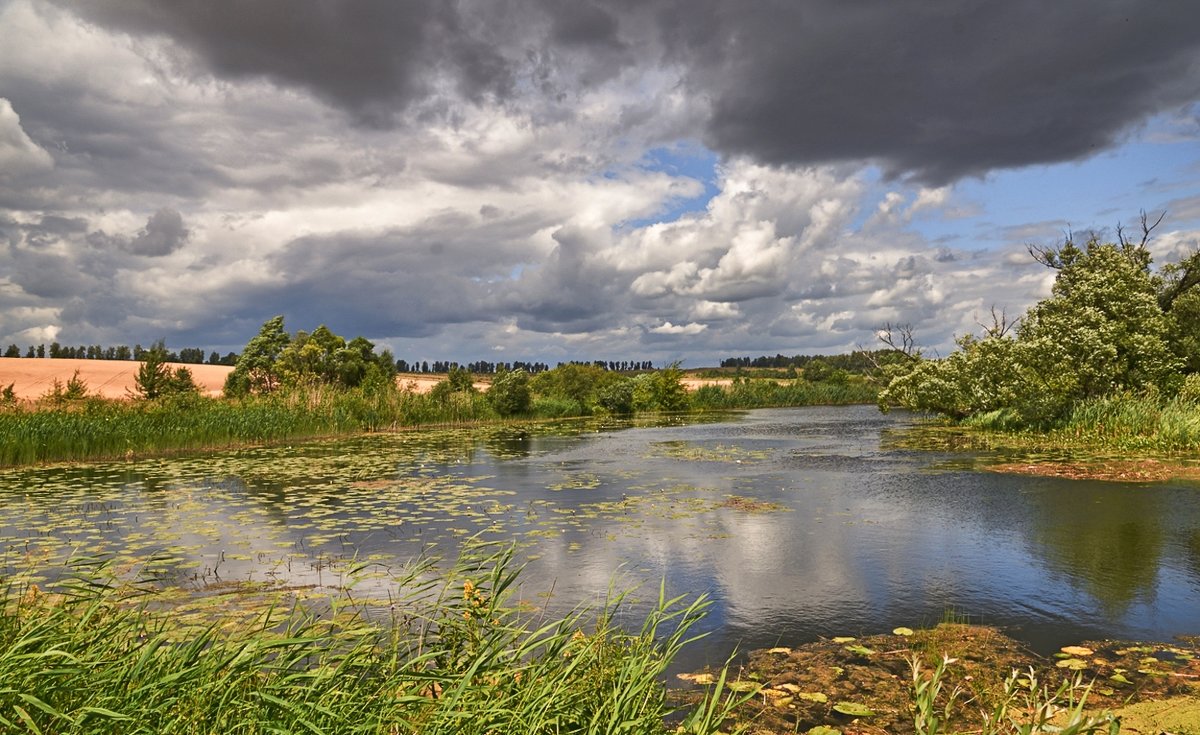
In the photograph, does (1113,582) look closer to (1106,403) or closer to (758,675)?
(758,675)

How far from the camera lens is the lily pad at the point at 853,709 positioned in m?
5.54

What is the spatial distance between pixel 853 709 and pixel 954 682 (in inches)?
44.4

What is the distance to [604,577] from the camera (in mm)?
9531

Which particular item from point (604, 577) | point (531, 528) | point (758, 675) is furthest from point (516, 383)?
point (758, 675)

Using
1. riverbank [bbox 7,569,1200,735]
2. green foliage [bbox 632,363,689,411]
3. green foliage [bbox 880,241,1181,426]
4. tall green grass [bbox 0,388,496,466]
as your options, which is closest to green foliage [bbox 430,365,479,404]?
tall green grass [bbox 0,388,496,466]

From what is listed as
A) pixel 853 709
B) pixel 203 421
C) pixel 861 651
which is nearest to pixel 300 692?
pixel 853 709

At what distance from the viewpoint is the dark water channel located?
846 cm

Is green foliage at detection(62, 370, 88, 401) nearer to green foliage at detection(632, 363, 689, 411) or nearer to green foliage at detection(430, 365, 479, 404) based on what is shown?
green foliage at detection(430, 365, 479, 404)

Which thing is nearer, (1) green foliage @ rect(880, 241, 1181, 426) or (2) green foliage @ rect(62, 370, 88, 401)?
(1) green foliage @ rect(880, 241, 1181, 426)

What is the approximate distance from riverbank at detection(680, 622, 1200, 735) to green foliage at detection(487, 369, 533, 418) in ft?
139

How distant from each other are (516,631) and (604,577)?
4.65m

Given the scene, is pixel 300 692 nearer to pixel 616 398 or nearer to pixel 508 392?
pixel 508 392

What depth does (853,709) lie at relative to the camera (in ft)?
18.4

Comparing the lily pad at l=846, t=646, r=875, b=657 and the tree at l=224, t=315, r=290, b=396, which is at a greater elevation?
the tree at l=224, t=315, r=290, b=396
